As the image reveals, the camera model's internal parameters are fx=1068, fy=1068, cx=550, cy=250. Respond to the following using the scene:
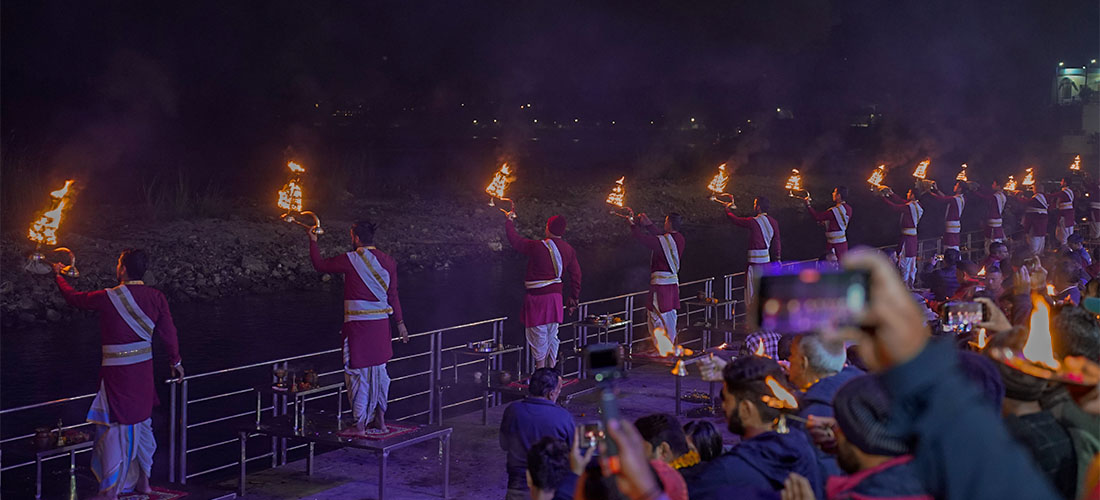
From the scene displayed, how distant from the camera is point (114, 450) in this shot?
24.4 feet

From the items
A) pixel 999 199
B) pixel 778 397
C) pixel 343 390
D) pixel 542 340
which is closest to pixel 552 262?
pixel 542 340

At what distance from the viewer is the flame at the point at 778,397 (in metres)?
4.30

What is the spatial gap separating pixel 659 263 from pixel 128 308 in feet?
22.2

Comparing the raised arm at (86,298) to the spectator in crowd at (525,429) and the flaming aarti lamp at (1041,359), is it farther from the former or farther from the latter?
the flaming aarti lamp at (1041,359)

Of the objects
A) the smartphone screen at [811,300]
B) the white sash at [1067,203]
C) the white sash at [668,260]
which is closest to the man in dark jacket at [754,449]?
the smartphone screen at [811,300]

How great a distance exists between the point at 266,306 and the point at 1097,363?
90.6 feet

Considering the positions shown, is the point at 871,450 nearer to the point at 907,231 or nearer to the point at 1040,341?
the point at 1040,341

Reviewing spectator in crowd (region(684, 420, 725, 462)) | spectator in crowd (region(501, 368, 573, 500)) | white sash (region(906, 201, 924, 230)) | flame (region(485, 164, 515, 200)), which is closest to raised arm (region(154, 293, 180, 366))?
spectator in crowd (region(501, 368, 573, 500))

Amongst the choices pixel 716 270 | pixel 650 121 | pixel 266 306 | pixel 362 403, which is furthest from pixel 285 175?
pixel 362 403

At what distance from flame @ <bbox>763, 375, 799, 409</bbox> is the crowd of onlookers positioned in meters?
0.01

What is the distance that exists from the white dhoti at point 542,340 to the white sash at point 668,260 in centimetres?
166

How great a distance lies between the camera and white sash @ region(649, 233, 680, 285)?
41.5 ft

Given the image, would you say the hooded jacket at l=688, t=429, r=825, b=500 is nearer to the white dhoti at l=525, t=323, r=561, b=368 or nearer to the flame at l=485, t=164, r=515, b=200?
the white dhoti at l=525, t=323, r=561, b=368

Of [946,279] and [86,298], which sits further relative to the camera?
[946,279]
